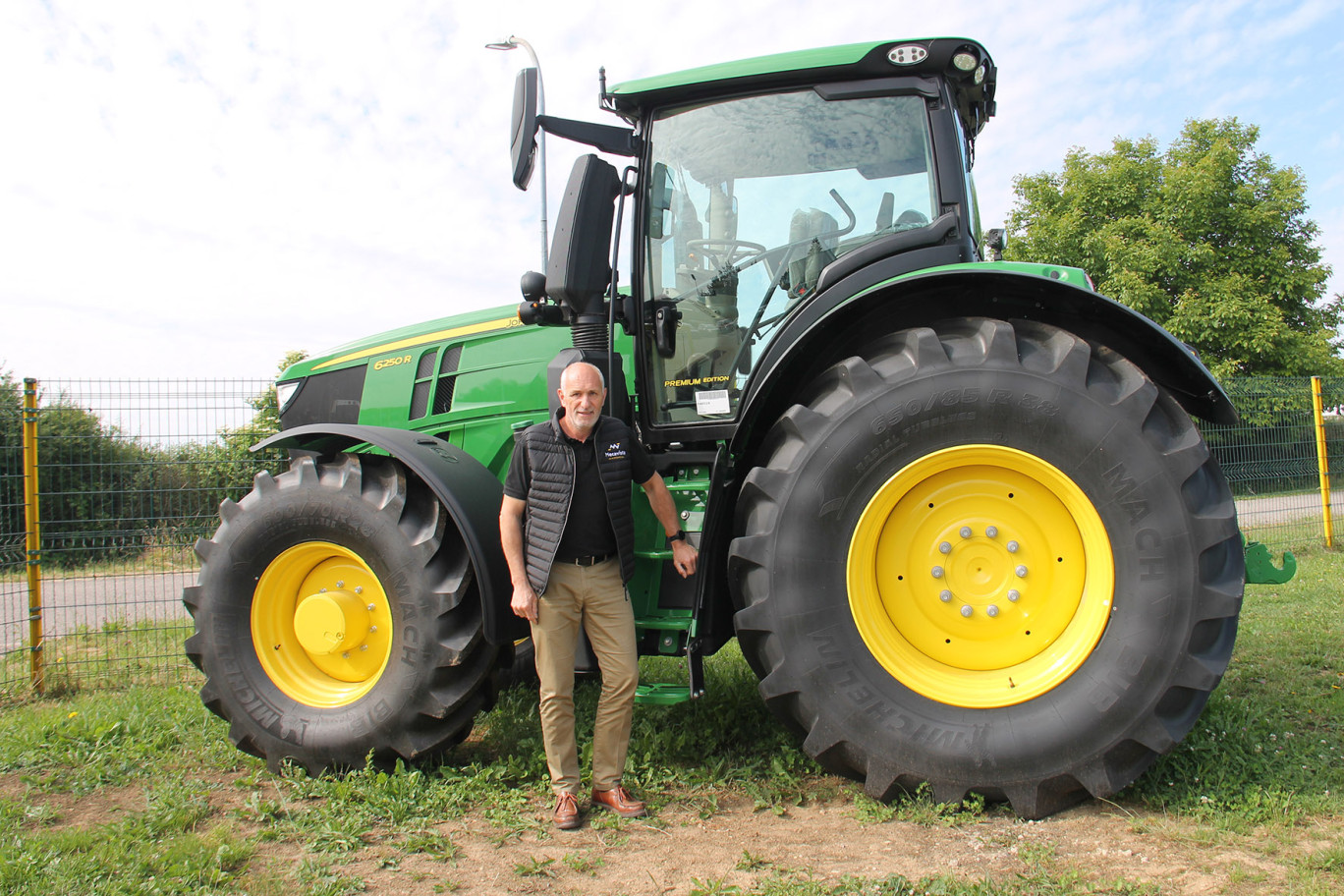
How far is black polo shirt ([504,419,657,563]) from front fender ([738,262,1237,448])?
604 mm

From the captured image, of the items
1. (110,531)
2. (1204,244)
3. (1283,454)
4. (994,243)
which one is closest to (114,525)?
(110,531)

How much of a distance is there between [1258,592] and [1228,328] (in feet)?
56.1

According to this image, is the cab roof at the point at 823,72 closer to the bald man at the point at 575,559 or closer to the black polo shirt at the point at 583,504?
the bald man at the point at 575,559

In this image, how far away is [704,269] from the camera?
144 inches

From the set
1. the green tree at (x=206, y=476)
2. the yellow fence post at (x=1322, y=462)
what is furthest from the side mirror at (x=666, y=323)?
the yellow fence post at (x=1322, y=462)

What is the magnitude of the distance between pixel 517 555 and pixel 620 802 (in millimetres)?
972

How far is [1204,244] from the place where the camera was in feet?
71.6

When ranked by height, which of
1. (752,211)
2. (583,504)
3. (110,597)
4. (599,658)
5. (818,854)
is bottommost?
(818,854)

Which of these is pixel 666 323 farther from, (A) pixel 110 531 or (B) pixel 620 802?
(A) pixel 110 531

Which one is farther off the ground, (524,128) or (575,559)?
(524,128)

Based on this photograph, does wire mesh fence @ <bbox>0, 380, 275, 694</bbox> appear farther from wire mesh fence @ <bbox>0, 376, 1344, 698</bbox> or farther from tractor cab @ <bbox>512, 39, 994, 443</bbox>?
tractor cab @ <bbox>512, 39, 994, 443</bbox>

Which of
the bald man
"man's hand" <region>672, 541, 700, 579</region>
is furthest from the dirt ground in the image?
"man's hand" <region>672, 541, 700, 579</region>

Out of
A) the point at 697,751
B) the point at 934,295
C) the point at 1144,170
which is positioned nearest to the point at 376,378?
the point at 697,751

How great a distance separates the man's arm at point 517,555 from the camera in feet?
10.2
